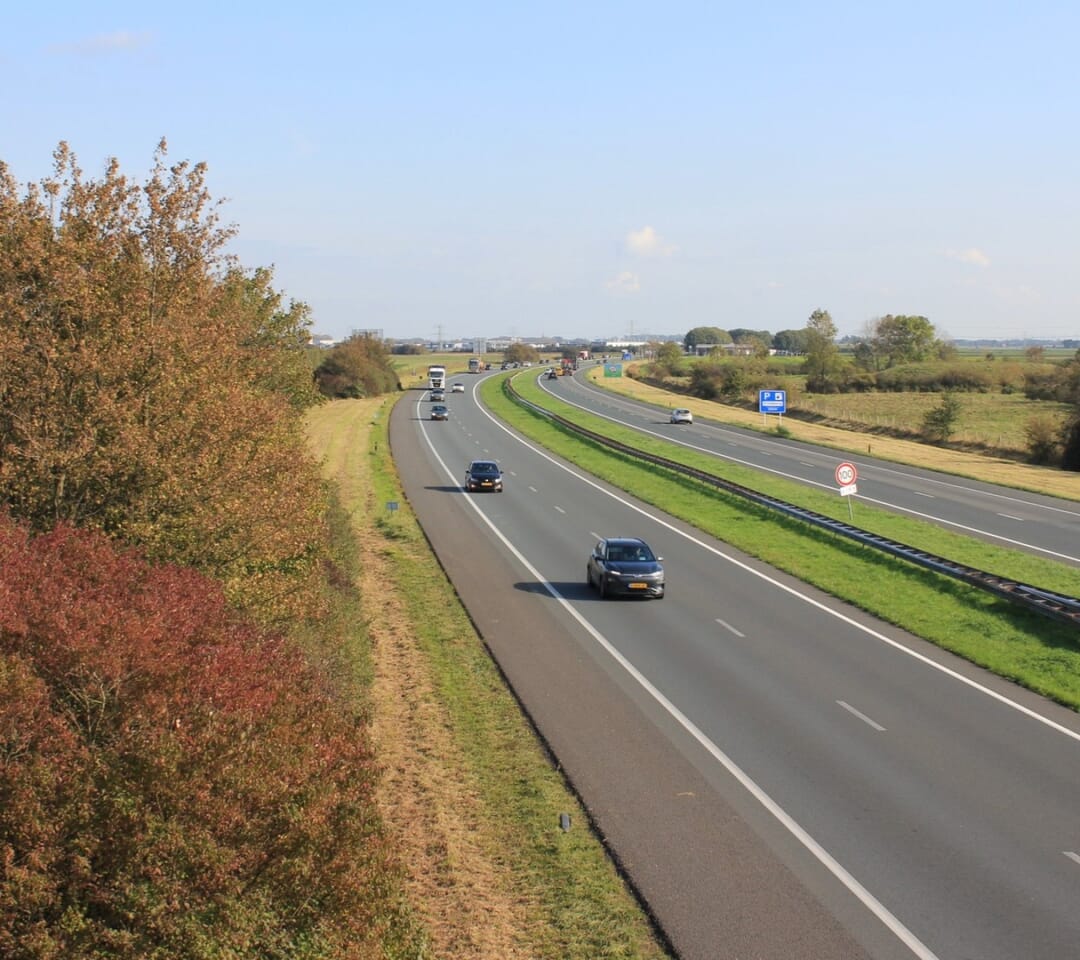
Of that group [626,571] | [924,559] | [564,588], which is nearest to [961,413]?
[924,559]

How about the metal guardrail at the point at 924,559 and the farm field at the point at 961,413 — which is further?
the farm field at the point at 961,413

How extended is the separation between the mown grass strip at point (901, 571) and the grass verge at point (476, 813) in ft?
30.7

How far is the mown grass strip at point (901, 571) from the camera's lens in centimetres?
2203

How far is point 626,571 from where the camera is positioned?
27047 millimetres

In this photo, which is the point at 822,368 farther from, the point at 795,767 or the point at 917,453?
the point at 795,767

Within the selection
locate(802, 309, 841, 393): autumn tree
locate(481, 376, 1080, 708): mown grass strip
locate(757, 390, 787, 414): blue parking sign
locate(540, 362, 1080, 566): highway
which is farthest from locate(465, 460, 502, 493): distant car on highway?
locate(802, 309, 841, 393): autumn tree

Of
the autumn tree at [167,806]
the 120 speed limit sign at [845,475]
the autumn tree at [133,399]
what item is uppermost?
the autumn tree at [133,399]

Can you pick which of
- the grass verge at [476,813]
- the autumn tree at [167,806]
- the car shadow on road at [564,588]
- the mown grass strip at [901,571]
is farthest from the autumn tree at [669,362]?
the autumn tree at [167,806]

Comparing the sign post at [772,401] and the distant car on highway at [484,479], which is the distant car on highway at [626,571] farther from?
the sign post at [772,401]

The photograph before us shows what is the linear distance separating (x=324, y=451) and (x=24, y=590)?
52.1 meters

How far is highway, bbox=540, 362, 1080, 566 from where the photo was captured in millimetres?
38438

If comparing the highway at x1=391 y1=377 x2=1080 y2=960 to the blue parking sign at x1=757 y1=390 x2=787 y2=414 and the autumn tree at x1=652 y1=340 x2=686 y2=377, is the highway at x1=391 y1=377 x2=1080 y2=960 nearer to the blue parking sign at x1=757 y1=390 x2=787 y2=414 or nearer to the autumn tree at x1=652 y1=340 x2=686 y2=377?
the blue parking sign at x1=757 y1=390 x2=787 y2=414

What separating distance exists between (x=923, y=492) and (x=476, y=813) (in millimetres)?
39314

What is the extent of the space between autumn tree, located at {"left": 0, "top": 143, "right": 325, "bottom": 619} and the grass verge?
117 inches
